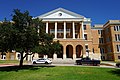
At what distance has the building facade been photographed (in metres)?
53.3

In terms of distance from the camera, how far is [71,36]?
191 feet

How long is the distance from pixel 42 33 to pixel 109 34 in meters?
39.4

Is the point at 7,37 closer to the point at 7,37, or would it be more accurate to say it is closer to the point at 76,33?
the point at 7,37

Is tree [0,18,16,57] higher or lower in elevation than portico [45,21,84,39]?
lower

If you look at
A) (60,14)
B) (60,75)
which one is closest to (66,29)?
(60,14)

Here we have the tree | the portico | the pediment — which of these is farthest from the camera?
the pediment

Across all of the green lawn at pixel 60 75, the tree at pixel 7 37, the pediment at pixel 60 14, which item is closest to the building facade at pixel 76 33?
the pediment at pixel 60 14

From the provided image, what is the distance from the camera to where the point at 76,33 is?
2335 inches

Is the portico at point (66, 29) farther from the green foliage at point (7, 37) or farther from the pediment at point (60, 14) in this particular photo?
the green foliage at point (7, 37)

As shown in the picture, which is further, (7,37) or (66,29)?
(66,29)

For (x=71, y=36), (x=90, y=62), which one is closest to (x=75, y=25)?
(x=71, y=36)

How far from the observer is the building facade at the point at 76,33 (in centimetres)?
5331

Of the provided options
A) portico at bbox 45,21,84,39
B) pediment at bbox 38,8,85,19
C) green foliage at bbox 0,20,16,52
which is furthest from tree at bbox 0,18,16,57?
pediment at bbox 38,8,85,19

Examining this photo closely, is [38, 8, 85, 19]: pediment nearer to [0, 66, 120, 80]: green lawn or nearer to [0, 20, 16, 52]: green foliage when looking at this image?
[0, 20, 16, 52]: green foliage
